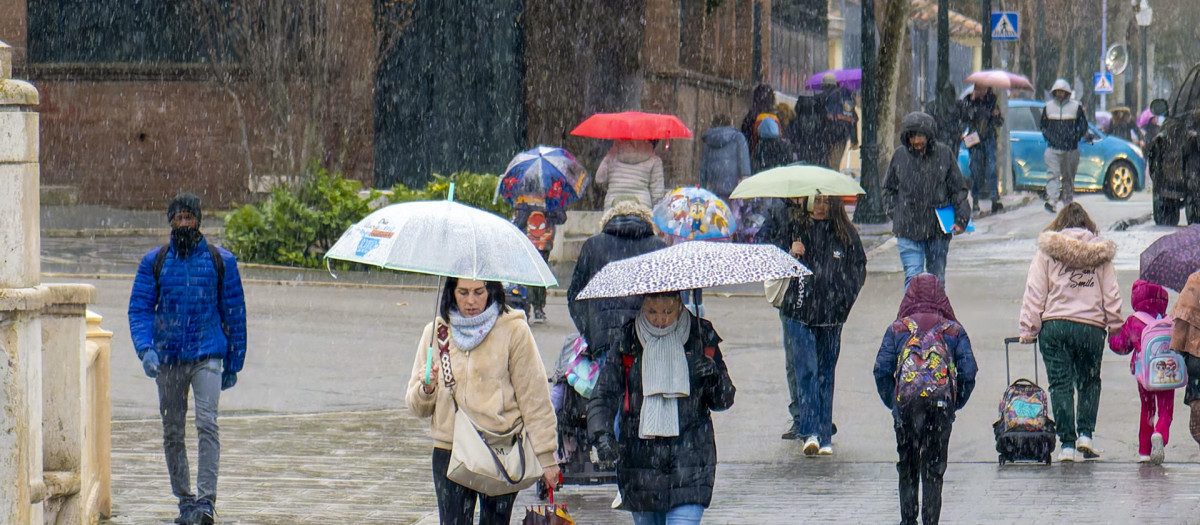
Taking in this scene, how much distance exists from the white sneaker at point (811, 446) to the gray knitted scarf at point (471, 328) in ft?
13.6

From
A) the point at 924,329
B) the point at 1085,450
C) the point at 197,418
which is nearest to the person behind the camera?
the point at 924,329

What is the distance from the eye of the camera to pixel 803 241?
1048 cm

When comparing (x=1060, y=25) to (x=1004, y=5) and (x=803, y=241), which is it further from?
(x=803, y=241)

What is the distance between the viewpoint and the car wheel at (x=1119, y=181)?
29.6 meters

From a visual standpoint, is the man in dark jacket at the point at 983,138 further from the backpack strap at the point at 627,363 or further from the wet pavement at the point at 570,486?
the backpack strap at the point at 627,363

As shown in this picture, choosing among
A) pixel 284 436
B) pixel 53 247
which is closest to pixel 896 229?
pixel 284 436

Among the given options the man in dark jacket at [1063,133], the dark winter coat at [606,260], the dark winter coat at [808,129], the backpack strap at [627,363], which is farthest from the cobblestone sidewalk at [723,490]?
the man in dark jacket at [1063,133]

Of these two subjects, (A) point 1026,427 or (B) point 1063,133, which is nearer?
(A) point 1026,427

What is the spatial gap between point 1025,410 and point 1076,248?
96 centimetres

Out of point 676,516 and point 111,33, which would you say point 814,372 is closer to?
point 676,516

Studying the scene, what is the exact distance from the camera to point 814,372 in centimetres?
1026

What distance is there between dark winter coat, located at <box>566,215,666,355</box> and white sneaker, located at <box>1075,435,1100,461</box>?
275 centimetres

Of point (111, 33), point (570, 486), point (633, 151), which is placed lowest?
point (570, 486)

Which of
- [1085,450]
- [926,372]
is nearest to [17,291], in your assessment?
[926,372]
